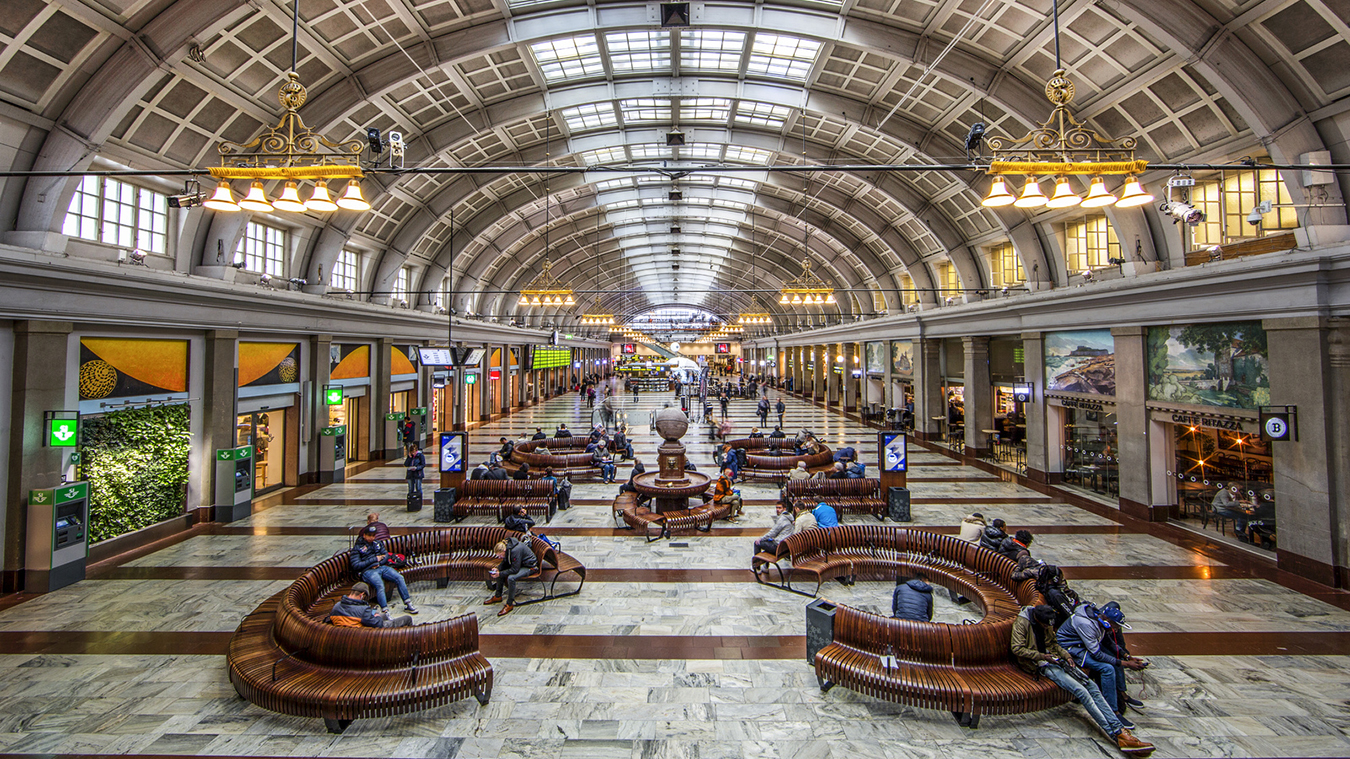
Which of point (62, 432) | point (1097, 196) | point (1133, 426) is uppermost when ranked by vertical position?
point (1097, 196)

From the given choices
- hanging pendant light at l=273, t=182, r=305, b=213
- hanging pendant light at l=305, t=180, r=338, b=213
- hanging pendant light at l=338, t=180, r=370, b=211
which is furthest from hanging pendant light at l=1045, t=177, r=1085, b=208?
hanging pendant light at l=273, t=182, r=305, b=213

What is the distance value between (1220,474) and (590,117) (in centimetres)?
1849

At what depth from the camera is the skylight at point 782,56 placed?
1317 centimetres

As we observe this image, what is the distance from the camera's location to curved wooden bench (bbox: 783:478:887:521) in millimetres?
11297

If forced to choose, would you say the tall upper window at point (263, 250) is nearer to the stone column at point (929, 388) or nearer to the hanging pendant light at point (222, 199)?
the hanging pendant light at point (222, 199)

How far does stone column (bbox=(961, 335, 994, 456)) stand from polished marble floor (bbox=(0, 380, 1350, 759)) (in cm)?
892

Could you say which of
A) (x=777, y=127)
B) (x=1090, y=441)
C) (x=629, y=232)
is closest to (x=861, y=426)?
(x=1090, y=441)

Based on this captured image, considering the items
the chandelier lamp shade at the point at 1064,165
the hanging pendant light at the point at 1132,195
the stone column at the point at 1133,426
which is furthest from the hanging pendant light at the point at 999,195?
the stone column at the point at 1133,426

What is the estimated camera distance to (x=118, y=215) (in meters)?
9.62

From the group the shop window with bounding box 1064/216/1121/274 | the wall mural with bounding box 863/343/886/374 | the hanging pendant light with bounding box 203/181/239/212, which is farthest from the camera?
the wall mural with bounding box 863/343/886/374

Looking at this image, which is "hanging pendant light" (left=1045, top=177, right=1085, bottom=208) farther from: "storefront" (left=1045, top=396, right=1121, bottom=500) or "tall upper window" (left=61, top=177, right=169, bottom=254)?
"tall upper window" (left=61, top=177, right=169, bottom=254)

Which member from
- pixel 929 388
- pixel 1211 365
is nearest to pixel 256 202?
pixel 1211 365

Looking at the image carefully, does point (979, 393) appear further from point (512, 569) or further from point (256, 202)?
point (256, 202)

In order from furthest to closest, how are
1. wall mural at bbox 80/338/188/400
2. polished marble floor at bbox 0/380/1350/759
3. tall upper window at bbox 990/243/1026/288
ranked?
tall upper window at bbox 990/243/1026/288, wall mural at bbox 80/338/188/400, polished marble floor at bbox 0/380/1350/759
